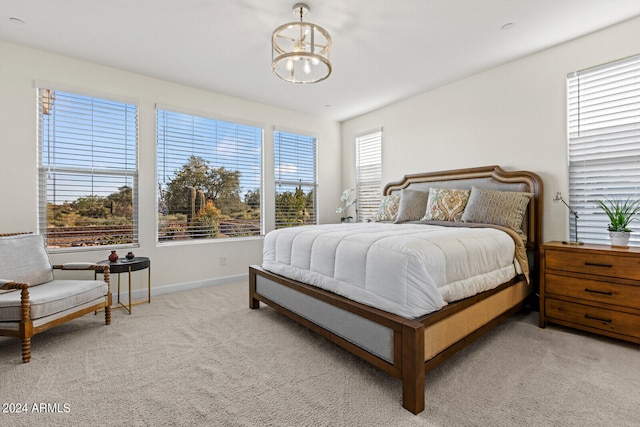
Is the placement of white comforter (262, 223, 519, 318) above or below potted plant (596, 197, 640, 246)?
below

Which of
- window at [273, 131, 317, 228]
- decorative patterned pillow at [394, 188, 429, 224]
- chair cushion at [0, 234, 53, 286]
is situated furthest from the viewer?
window at [273, 131, 317, 228]

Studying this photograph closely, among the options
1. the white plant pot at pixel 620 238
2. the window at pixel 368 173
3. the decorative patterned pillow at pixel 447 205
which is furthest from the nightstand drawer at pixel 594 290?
the window at pixel 368 173

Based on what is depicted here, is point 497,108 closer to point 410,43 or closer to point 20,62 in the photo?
point 410,43

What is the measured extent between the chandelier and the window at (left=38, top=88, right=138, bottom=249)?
2073 mm

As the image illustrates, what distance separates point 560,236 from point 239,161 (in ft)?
13.3

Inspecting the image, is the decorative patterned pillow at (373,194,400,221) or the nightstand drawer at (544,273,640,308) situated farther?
the decorative patterned pillow at (373,194,400,221)

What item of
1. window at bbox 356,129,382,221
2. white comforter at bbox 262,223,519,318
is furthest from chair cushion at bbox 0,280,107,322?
window at bbox 356,129,382,221

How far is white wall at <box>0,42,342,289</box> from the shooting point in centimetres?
297

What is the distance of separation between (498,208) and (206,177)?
361 centimetres

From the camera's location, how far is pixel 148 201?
3748 millimetres

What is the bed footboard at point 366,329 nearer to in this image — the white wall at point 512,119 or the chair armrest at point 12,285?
the chair armrest at point 12,285

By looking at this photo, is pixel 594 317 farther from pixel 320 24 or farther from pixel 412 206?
pixel 320 24

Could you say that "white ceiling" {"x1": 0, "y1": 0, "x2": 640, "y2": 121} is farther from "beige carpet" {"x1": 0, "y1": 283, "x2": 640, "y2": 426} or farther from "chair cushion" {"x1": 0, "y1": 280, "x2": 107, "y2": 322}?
"beige carpet" {"x1": 0, "y1": 283, "x2": 640, "y2": 426}

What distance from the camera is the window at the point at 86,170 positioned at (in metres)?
3.17
